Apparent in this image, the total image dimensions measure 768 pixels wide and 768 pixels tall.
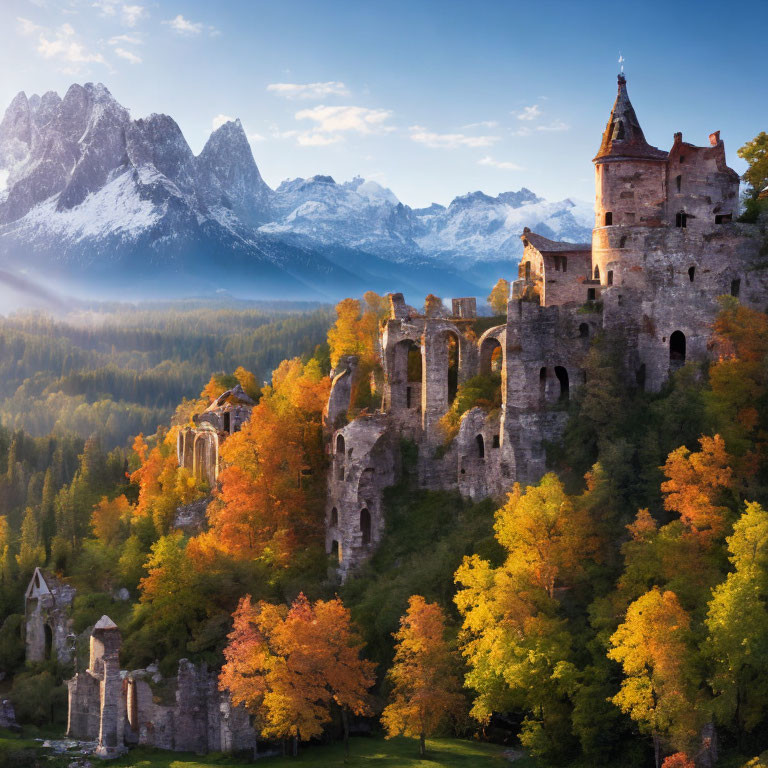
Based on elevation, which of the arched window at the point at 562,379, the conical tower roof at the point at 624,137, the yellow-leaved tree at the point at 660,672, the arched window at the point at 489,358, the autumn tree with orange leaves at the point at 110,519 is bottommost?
the yellow-leaved tree at the point at 660,672

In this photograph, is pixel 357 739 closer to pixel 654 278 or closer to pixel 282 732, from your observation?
pixel 282 732

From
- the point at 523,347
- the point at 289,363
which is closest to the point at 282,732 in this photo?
the point at 523,347

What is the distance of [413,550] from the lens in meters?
72.2

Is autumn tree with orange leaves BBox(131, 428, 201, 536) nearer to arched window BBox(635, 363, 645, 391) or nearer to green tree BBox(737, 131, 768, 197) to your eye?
arched window BBox(635, 363, 645, 391)

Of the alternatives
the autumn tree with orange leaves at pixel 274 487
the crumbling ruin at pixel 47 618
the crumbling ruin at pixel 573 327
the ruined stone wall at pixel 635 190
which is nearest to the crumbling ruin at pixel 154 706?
the autumn tree with orange leaves at pixel 274 487

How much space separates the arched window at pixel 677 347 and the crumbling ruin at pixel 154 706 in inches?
1455

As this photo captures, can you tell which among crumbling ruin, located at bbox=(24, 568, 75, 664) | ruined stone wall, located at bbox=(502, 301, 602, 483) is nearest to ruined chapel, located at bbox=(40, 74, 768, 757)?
ruined stone wall, located at bbox=(502, 301, 602, 483)

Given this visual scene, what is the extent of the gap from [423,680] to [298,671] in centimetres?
795

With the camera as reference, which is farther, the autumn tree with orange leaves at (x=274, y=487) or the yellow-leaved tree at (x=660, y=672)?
the autumn tree with orange leaves at (x=274, y=487)

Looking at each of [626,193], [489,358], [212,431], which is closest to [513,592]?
[489,358]

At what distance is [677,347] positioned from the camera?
7069 cm

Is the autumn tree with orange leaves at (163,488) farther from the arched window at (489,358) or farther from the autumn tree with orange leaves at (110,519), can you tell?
the arched window at (489,358)

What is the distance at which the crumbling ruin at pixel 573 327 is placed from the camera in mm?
69812

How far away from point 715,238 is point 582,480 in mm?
18979
